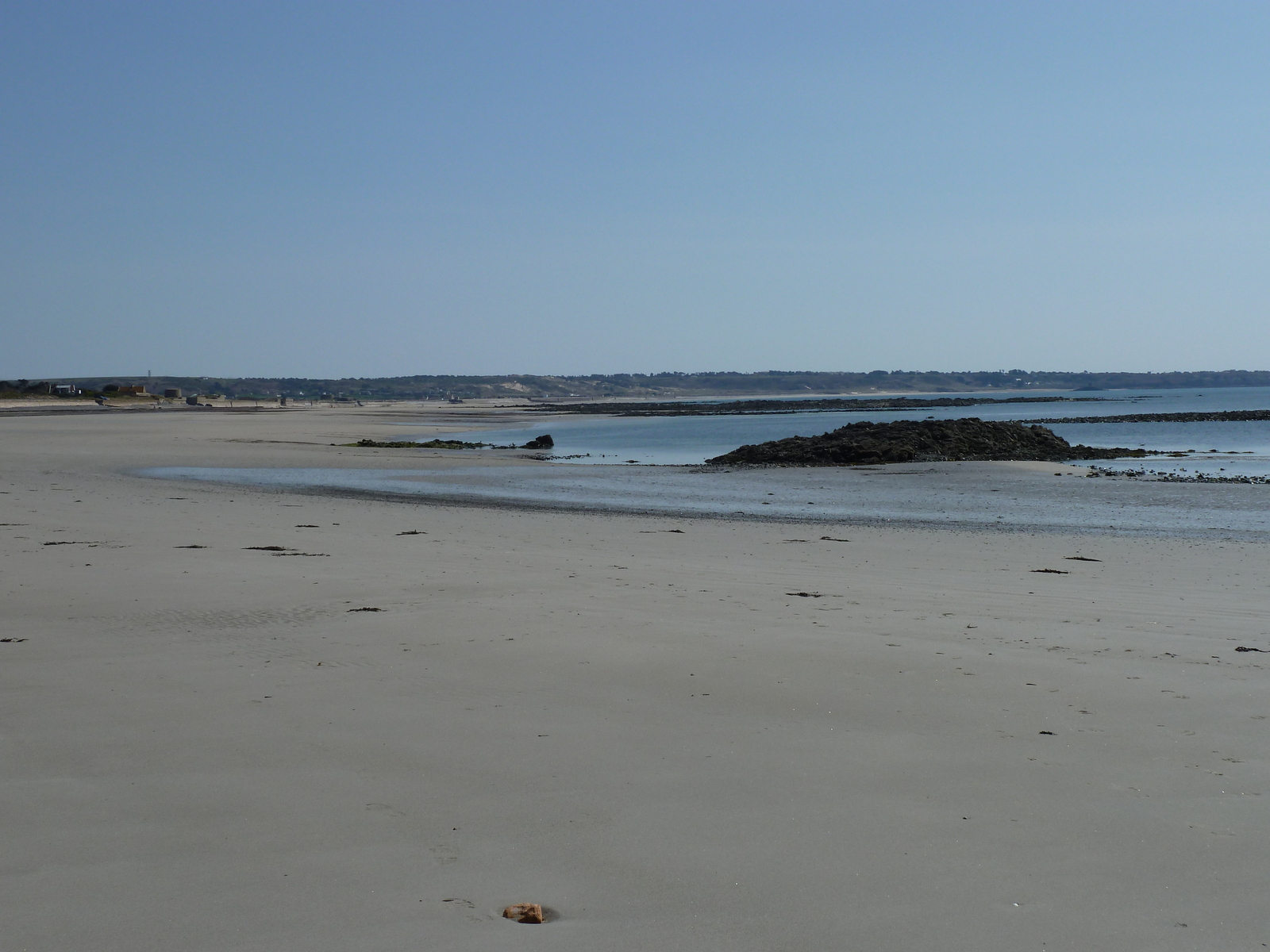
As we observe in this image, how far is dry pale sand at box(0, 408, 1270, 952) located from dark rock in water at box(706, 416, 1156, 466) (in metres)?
23.1

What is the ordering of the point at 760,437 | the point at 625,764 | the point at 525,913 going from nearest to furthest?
the point at 525,913, the point at 625,764, the point at 760,437

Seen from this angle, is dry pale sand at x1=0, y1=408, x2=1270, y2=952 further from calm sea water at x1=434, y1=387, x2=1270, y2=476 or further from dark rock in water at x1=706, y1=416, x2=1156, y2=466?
calm sea water at x1=434, y1=387, x2=1270, y2=476

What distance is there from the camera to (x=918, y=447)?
112 ft

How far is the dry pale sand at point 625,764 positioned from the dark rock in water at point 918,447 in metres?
23.1

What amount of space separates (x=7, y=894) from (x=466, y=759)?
68.2 inches

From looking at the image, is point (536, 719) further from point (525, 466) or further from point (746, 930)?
point (525, 466)

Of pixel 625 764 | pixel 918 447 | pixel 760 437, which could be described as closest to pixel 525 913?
pixel 625 764

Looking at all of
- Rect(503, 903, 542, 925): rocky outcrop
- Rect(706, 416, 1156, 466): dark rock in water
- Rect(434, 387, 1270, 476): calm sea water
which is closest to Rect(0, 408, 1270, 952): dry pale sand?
Rect(503, 903, 542, 925): rocky outcrop

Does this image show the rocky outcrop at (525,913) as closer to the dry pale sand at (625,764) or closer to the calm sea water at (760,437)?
the dry pale sand at (625,764)

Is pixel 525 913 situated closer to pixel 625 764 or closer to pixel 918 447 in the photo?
pixel 625 764

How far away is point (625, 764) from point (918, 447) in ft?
103

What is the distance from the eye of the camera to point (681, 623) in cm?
736

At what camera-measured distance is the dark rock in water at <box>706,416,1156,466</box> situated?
32188 mm

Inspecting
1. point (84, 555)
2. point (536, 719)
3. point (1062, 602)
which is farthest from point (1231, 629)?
point (84, 555)
